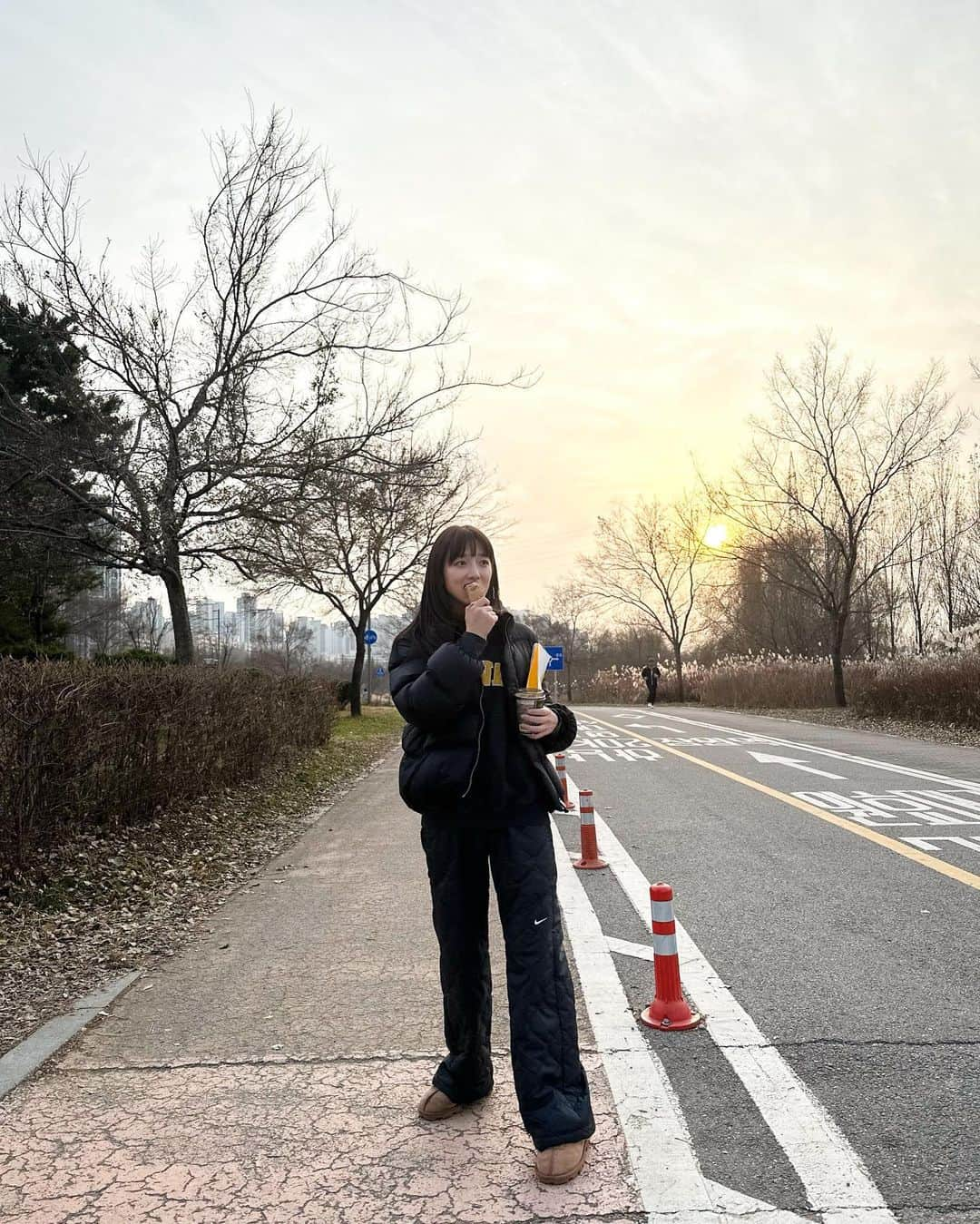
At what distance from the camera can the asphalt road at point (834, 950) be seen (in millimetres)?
3072

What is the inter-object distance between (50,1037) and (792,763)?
1198cm

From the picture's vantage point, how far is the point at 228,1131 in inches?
131

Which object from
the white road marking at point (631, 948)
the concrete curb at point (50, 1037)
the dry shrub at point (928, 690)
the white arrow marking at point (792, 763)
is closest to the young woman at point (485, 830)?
the concrete curb at point (50, 1037)

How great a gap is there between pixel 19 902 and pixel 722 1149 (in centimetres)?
487

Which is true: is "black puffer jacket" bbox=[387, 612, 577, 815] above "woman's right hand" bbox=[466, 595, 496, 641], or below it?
below

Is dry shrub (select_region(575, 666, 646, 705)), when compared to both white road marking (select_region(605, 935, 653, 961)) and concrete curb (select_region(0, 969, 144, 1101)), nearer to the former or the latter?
white road marking (select_region(605, 935, 653, 961))

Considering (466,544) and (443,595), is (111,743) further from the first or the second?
(466,544)

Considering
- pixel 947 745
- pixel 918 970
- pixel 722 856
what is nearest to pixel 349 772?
pixel 722 856

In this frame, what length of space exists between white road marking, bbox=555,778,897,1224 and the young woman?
0.66 metres

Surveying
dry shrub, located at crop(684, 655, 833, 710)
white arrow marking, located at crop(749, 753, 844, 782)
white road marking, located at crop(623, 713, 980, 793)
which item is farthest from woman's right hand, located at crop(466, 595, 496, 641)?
dry shrub, located at crop(684, 655, 833, 710)

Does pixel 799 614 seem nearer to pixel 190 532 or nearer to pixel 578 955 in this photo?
pixel 190 532

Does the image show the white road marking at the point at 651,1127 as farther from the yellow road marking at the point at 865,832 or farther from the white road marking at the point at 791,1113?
the yellow road marking at the point at 865,832

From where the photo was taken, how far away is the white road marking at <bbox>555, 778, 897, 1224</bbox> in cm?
276

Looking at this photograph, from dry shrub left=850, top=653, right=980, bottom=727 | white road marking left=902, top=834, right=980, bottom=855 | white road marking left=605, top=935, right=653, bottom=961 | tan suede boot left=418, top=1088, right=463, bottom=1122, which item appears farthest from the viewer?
dry shrub left=850, top=653, right=980, bottom=727
